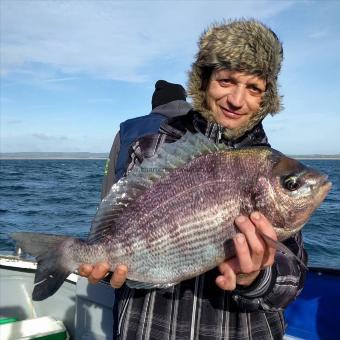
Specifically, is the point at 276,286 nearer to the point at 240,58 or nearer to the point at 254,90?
the point at 254,90

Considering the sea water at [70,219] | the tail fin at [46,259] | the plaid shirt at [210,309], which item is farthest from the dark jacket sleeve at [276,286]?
the sea water at [70,219]

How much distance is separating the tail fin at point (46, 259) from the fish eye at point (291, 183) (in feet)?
4.01

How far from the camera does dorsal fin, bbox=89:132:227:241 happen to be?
246cm

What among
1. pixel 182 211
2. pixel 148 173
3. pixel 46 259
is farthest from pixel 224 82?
pixel 46 259

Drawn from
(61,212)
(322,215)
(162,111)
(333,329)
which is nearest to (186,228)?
(162,111)

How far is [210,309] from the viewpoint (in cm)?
250

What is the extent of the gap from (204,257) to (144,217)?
0.41 m

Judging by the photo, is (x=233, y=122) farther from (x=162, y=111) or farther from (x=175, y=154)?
(x=162, y=111)

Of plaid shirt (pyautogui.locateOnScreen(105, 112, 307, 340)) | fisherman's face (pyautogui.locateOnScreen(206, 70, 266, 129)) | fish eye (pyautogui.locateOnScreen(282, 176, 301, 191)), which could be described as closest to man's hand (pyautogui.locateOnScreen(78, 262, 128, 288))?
plaid shirt (pyautogui.locateOnScreen(105, 112, 307, 340))

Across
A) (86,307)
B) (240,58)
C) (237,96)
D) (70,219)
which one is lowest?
(70,219)

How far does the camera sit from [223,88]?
276 centimetres

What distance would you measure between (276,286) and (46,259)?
127 centimetres

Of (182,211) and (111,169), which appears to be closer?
(182,211)

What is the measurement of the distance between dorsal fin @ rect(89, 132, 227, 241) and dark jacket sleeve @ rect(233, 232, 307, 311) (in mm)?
712
